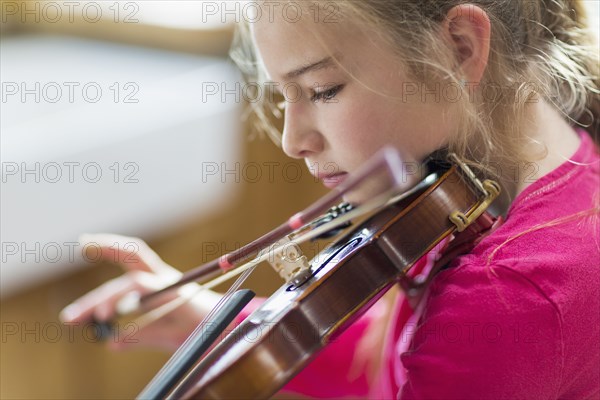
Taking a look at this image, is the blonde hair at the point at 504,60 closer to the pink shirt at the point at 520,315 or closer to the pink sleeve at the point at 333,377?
the pink shirt at the point at 520,315

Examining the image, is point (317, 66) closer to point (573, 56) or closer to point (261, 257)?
point (261, 257)

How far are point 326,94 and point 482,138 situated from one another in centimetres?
14

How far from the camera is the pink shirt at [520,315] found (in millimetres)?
591

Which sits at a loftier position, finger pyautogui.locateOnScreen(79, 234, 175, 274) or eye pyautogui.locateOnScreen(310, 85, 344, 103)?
finger pyautogui.locateOnScreen(79, 234, 175, 274)

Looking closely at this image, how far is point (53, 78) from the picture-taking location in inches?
53.4

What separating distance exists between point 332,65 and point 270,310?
0.21m

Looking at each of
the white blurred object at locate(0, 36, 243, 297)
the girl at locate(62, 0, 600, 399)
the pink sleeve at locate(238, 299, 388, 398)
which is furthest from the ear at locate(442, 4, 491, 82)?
the white blurred object at locate(0, 36, 243, 297)

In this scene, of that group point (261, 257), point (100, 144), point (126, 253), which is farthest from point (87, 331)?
point (261, 257)

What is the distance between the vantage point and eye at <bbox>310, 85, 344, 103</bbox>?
2.23 feet

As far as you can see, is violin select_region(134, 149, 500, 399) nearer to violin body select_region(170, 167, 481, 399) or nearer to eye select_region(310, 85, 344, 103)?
violin body select_region(170, 167, 481, 399)

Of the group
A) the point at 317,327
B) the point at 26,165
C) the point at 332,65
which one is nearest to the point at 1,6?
the point at 26,165

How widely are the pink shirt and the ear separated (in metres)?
0.12

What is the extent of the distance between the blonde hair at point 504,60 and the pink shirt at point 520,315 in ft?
0.21

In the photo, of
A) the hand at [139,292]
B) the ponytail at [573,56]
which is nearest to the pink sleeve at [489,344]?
the ponytail at [573,56]
